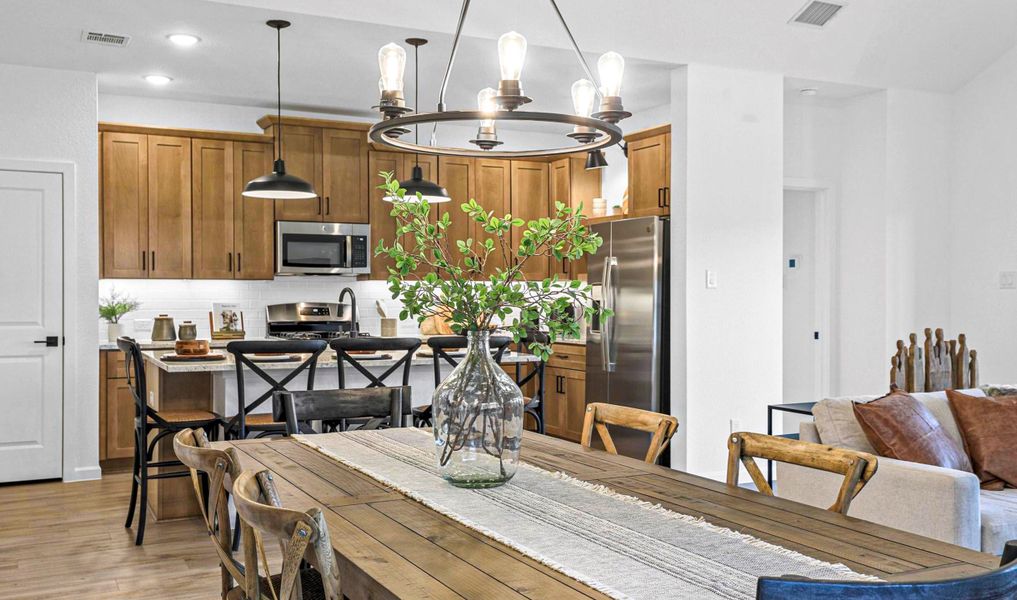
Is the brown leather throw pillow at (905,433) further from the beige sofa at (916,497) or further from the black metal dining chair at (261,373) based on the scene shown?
the black metal dining chair at (261,373)

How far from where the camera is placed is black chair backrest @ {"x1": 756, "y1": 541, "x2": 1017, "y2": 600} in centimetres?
97

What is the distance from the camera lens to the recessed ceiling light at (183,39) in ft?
17.0

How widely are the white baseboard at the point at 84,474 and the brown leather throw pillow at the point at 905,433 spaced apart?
472 cm

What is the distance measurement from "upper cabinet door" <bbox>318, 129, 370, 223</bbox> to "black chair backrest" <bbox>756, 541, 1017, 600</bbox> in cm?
650

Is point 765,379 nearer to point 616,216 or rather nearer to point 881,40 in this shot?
point 616,216

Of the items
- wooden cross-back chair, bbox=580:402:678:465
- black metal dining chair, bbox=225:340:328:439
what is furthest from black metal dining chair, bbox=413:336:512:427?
wooden cross-back chair, bbox=580:402:678:465

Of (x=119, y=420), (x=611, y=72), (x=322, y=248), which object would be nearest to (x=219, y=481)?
(x=611, y=72)

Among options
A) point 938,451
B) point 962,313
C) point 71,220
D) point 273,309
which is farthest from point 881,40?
point 71,220

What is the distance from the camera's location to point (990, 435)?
12.1 ft

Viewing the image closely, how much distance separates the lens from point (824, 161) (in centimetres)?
665

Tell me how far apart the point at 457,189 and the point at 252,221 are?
5.80 ft

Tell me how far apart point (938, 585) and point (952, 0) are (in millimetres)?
5430

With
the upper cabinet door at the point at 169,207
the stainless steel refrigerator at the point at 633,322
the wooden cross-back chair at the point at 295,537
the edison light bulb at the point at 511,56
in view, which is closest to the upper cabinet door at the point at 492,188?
the stainless steel refrigerator at the point at 633,322

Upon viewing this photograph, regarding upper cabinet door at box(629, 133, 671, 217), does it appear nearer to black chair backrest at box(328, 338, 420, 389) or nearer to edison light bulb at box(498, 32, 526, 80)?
black chair backrest at box(328, 338, 420, 389)
